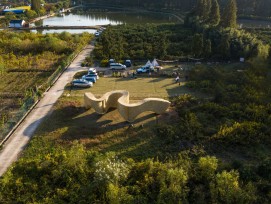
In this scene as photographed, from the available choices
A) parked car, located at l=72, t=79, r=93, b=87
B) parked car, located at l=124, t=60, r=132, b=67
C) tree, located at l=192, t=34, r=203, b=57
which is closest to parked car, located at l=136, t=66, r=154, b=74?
parked car, located at l=124, t=60, r=132, b=67

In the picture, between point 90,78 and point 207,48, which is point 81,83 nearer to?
point 90,78

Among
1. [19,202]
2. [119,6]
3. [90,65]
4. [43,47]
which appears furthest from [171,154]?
[119,6]

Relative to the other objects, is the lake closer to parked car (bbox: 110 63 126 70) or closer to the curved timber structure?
parked car (bbox: 110 63 126 70)

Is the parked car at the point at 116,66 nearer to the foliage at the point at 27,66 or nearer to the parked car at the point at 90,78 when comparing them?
the parked car at the point at 90,78

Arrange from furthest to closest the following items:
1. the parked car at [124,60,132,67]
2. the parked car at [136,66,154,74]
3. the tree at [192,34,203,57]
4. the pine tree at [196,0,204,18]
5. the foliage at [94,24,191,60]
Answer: the pine tree at [196,0,204,18] < the foliage at [94,24,191,60] < the tree at [192,34,203,57] < the parked car at [124,60,132,67] < the parked car at [136,66,154,74]

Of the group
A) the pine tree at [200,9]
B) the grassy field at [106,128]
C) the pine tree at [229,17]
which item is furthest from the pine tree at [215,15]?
the grassy field at [106,128]

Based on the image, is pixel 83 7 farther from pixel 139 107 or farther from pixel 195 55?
pixel 139 107
